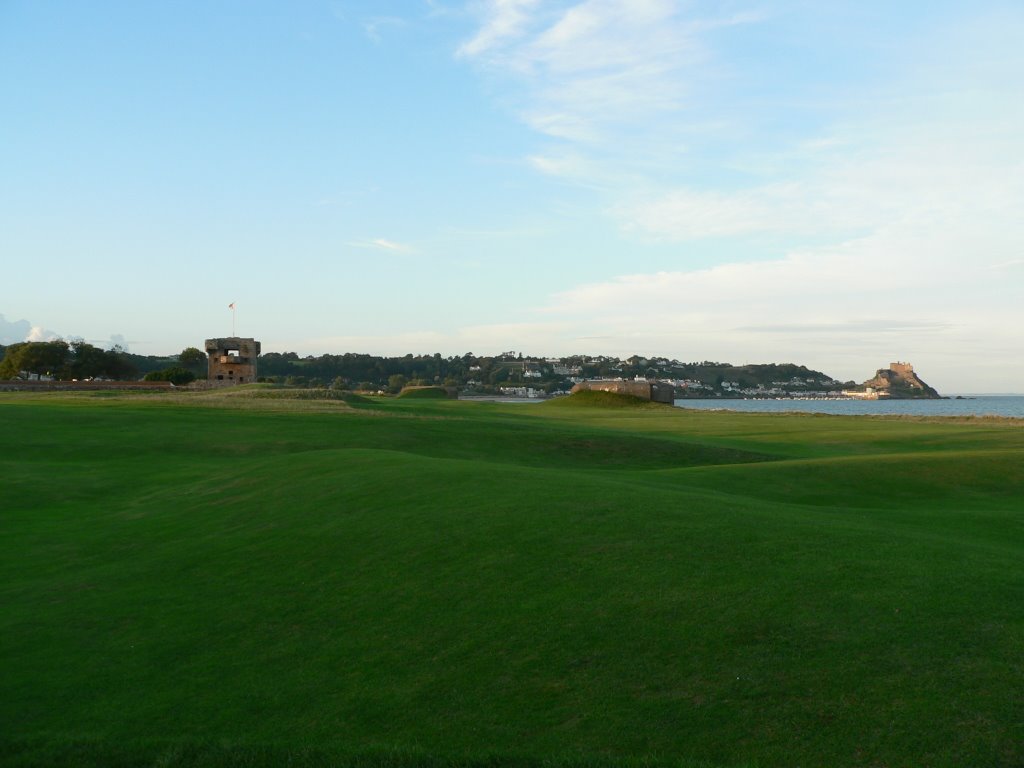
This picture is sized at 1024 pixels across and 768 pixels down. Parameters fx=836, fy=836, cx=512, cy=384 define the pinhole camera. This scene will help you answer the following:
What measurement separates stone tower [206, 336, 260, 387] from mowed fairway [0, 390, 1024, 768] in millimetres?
98641

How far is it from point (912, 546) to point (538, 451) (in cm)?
2408

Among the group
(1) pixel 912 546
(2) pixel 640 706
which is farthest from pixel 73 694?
(1) pixel 912 546

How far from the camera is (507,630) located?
10.6 metres

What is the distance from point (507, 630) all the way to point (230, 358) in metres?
113

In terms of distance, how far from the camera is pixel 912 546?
1334cm

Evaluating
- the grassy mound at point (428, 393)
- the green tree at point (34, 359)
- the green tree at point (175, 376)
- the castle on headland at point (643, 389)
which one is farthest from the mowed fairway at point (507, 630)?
the green tree at point (34, 359)

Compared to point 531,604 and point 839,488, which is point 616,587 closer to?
point 531,604

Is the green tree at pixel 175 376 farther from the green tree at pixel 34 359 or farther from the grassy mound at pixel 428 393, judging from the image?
the grassy mound at pixel 428 393

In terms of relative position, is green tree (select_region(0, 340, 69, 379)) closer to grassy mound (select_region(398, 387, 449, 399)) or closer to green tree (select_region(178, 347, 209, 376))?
green tree (select_region(178, 347, 209, 376))

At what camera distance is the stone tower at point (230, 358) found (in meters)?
116

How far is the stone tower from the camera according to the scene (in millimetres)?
116250

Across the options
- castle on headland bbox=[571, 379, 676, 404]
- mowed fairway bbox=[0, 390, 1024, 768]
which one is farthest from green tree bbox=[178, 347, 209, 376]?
mowed fairway bbox=[0, 390, 1024, 768]

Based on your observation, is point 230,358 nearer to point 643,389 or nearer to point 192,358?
point 192,358

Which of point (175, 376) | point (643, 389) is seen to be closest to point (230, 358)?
point (175, 376)
